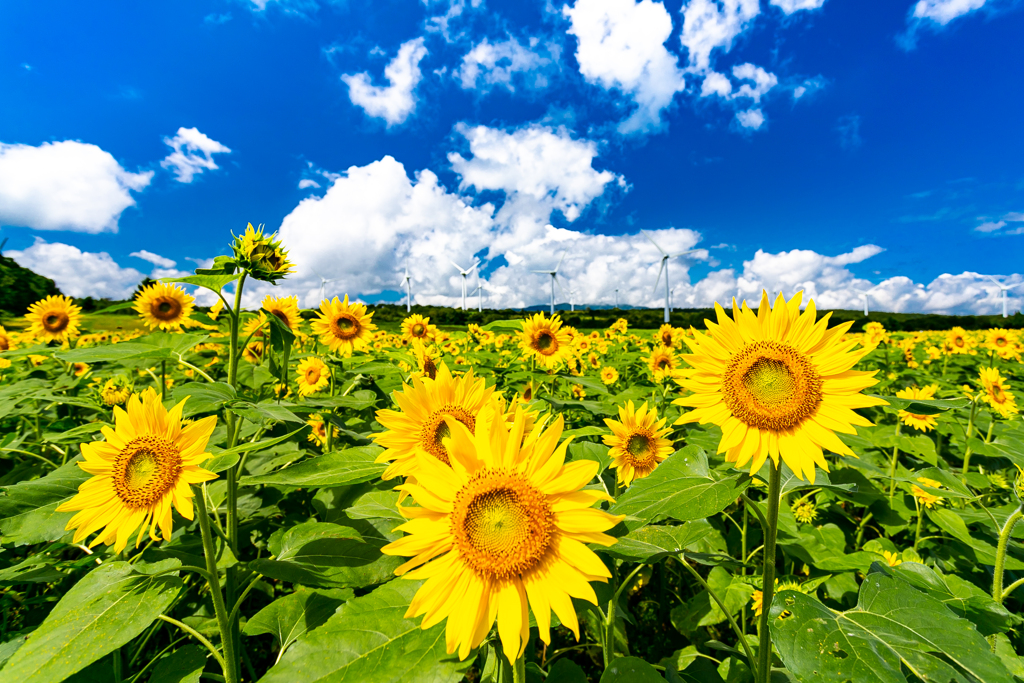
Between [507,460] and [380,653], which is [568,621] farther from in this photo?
[380,653]

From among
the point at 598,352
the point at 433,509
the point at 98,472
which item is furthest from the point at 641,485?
the point at 598,352

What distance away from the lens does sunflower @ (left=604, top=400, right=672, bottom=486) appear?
3.06 metres

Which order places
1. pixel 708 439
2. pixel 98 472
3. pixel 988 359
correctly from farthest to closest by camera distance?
1. pixel 988 359
2. pixel 708 439
3. pixel 98 472

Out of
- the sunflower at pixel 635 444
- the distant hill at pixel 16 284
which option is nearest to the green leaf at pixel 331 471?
the sunflower at pixel 635 444

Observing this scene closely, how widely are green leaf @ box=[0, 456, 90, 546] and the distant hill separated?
12.6ft

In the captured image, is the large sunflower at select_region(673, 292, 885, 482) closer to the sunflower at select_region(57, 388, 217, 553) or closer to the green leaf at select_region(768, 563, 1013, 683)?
the green leaf at select_region(768, 563, 1013, 683)

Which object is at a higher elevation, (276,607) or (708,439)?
(708,439)

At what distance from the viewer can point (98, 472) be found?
1.99m

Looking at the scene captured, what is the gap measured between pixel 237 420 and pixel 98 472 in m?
0.77

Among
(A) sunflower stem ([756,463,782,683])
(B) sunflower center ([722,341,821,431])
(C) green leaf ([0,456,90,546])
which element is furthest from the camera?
(C) green leaf ([0,456,90,546])

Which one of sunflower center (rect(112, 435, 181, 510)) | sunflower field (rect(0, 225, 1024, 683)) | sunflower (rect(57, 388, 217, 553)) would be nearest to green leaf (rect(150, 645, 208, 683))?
sunflower field (rect(0, 225, 1024, 683))

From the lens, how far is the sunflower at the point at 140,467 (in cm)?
193

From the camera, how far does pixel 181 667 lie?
1879 mm

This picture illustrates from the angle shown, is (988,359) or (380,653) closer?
(380,653)
